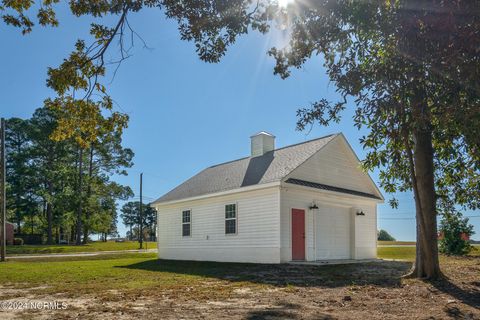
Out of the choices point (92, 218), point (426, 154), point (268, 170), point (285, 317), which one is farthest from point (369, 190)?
point (92, 218)

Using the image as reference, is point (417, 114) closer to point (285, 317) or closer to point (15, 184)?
point (285, 317)

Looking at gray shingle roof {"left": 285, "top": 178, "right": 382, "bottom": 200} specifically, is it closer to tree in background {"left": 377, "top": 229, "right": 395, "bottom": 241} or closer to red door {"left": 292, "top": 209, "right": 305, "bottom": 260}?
red door {"left": 292, "top": 209, "right": 305, "bottom": 260}

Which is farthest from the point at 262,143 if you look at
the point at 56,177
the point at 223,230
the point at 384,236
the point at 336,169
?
the point at 384,236

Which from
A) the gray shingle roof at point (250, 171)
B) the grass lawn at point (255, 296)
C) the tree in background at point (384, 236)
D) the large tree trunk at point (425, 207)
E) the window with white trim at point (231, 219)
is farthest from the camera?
the tree in background at point (384, 236)

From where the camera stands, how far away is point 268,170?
708 inches

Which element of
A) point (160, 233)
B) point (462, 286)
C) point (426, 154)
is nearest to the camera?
point (462, 286)

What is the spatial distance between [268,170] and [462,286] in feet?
33.1

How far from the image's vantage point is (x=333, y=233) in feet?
60.0

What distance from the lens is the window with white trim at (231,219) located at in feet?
58.5

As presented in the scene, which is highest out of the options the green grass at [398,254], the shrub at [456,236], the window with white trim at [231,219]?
the window with white trim at [231,219]

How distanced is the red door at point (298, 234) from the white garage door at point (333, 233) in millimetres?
884

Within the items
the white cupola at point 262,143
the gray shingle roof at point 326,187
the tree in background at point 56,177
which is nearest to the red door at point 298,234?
the gray shingle roof at point 326,187

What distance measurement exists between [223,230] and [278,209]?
3.56 metres

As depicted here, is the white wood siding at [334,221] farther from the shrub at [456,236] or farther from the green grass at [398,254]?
the shrub at [456,236]
